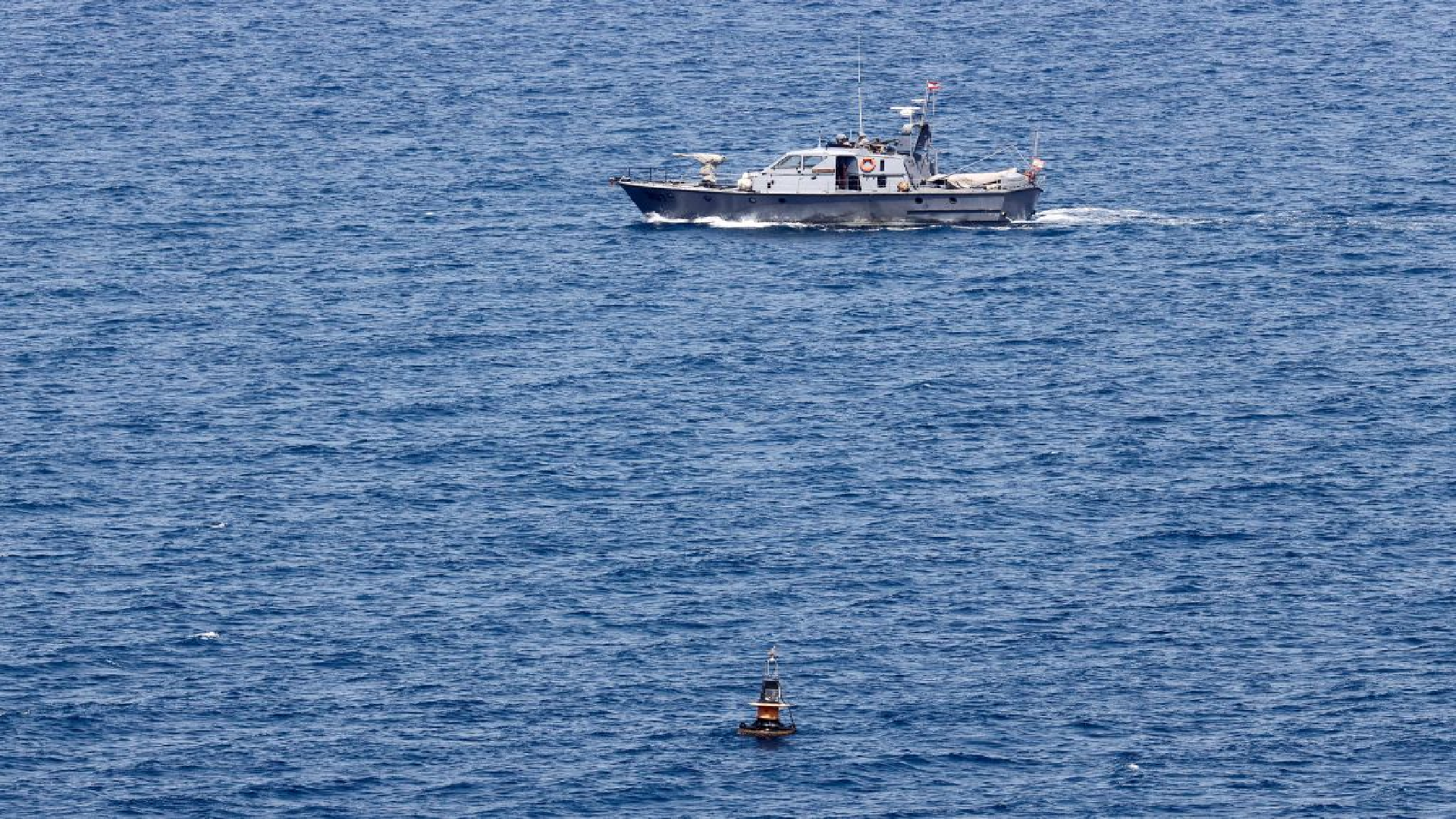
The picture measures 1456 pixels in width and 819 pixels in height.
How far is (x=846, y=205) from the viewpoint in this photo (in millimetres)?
180375

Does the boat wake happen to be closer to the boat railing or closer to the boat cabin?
the boat cabin

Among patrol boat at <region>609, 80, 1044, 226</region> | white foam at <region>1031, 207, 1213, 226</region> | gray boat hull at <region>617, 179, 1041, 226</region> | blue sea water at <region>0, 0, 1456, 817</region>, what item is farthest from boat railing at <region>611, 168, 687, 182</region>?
white foam at <region>1031, 207, 1213, 226</region>

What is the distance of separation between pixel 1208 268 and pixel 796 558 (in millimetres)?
51532

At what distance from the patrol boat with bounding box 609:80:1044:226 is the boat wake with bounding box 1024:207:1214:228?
1.43 meters

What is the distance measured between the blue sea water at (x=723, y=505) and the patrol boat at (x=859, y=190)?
1601 mm

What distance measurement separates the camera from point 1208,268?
170375 mm

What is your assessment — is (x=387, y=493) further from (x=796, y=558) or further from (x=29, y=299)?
(x=29, y=299)

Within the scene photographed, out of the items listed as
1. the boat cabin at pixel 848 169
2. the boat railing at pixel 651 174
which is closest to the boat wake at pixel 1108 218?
the boat cabin at pixel 848 169

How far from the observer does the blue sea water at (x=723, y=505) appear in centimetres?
10994

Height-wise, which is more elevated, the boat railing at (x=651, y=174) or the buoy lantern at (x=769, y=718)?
the boat railing at (x=651, y=174)

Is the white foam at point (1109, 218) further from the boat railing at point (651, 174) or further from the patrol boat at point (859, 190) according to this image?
the boat railing at point (651, 174)

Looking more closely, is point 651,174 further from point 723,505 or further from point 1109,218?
point 723,505

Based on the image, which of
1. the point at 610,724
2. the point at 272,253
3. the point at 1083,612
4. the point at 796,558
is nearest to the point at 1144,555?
the point at 1083,612

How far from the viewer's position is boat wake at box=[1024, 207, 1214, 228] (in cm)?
18025
